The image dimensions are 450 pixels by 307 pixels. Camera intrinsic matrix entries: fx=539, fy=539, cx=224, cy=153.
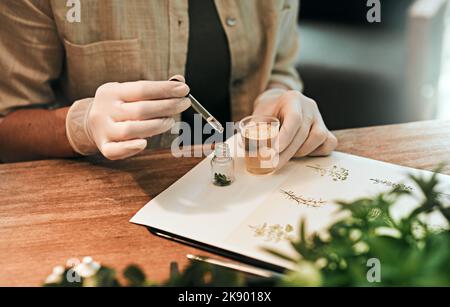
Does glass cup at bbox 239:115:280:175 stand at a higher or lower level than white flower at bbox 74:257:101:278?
higher

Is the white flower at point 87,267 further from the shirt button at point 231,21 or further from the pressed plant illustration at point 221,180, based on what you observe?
the shirt button at point 231,21

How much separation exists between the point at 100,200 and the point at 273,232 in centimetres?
39

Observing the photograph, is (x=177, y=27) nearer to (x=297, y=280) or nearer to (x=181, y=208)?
(x=181, y=208)

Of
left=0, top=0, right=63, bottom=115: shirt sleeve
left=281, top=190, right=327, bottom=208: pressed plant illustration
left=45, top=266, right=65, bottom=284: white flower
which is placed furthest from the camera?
left=0, top=0, right=63, bottom=115: shirt sleeve

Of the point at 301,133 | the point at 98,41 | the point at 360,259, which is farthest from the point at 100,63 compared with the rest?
the point at 360,259

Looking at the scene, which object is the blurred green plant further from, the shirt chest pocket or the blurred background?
the blurred background

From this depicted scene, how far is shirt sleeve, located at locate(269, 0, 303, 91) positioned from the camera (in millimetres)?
1844

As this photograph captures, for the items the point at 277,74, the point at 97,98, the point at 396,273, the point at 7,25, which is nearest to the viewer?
the point at 396,273

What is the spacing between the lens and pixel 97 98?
125 centimetres

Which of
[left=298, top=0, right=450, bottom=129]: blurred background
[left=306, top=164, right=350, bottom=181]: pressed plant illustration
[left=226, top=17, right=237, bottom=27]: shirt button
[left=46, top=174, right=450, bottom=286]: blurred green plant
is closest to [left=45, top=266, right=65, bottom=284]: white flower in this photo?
[left=46, top=174, right=450, bottom=286]: blurred green plant

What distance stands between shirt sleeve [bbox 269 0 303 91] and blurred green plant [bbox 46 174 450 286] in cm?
113

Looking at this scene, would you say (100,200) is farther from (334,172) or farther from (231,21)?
(231,21)
